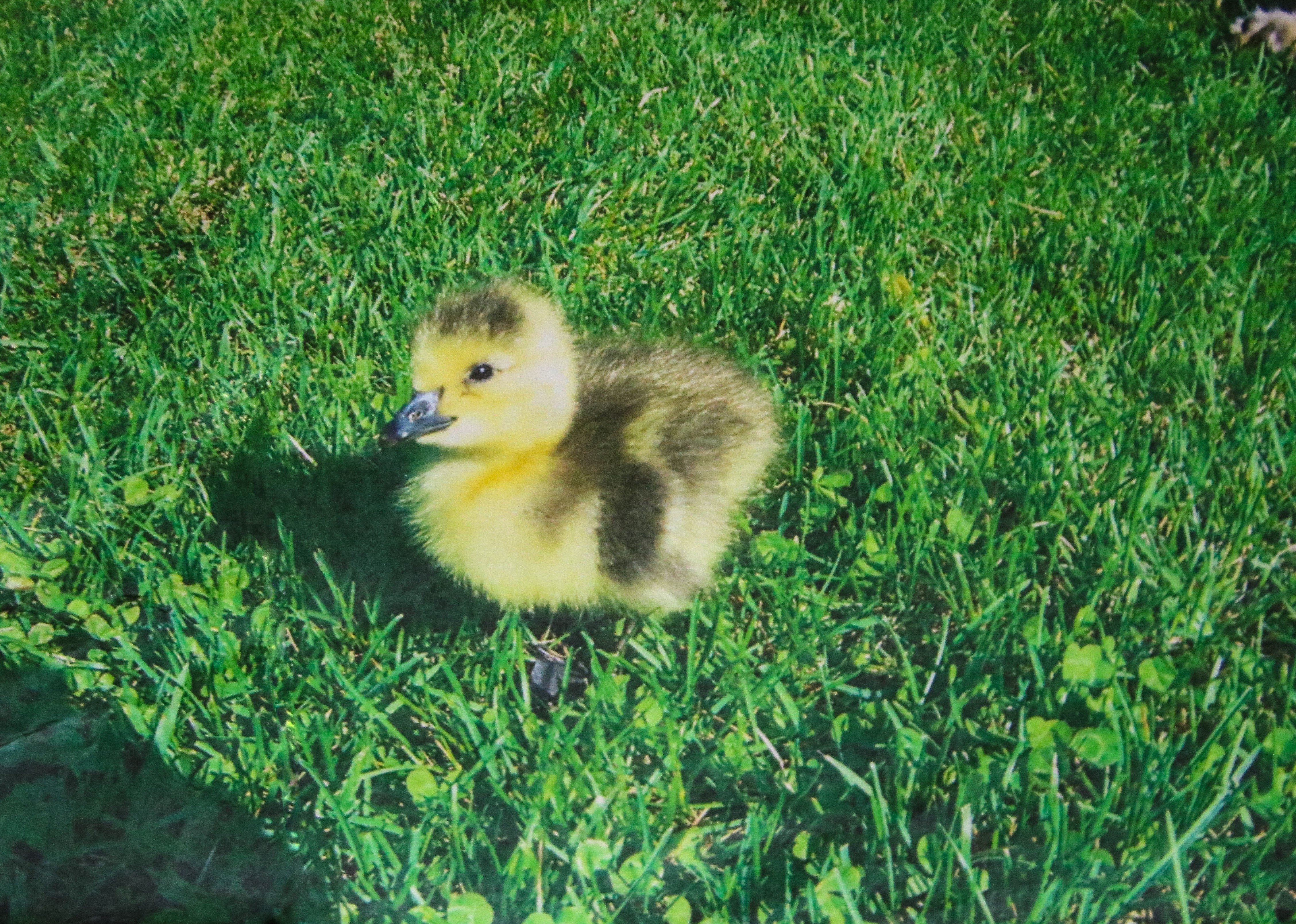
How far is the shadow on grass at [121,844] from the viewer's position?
1.47 meters

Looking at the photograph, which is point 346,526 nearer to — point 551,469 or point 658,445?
point 551,469

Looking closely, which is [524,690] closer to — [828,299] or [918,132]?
[828,299]

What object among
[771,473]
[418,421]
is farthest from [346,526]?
[771,473]

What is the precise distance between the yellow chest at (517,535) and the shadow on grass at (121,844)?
55 cm

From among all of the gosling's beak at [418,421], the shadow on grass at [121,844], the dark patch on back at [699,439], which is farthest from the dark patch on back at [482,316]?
the shadow on grass at [121,844]

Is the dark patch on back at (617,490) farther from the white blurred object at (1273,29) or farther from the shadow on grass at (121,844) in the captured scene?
the white blurred object at (1273,29)

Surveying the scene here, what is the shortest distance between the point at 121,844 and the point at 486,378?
0.94m

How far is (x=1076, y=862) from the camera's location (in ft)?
4.43

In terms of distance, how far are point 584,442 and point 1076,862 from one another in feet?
3.44

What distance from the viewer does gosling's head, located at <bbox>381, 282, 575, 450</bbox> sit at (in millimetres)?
1742

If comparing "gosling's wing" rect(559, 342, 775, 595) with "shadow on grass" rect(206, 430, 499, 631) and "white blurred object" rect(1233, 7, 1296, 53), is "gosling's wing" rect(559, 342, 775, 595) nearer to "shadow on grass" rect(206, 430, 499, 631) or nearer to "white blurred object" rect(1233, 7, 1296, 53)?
"shadow on grass" rect(206, 430, 499, 631)

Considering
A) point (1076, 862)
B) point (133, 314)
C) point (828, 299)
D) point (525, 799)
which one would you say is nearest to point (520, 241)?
point (828, 299)

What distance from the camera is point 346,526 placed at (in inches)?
85.4

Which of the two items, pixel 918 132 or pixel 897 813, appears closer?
pixel 897 813
